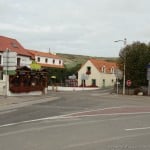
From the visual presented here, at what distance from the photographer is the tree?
219ft

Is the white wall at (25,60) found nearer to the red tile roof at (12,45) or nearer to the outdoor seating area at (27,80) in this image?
the red tile roof at (12,45)

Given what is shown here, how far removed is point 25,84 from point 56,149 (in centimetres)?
3915

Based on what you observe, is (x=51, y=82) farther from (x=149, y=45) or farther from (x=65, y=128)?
(x=65, y=128)

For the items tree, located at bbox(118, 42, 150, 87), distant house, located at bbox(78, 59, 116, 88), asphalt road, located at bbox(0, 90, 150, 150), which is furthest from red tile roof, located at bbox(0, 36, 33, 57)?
asphalt road, located at bbox(0, 90, 150, 150)

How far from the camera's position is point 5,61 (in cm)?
3497

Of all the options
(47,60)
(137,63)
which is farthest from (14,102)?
(47,60)

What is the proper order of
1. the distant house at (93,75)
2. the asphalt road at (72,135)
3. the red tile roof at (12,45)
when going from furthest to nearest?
the distant house at (93,75)
the red tile roof at (12,45)
the asphalt road at (72,135)

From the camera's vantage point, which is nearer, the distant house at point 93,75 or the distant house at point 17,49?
the distant house at point 17,49

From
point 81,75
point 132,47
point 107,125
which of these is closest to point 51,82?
point 81,75

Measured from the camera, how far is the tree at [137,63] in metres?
66.6

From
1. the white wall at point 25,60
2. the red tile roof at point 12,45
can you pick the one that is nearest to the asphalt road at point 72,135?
the red tile roof at point 12,45

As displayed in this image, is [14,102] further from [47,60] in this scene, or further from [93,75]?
[47,60]

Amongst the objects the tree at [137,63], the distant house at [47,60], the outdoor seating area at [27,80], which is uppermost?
the distant house at [47,60]

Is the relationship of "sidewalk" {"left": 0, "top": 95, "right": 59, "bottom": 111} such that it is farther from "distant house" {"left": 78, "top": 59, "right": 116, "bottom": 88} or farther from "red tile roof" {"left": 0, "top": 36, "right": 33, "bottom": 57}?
"distant house" {"left": 78, "top": 59, "right": 116, "bottom": 88}
